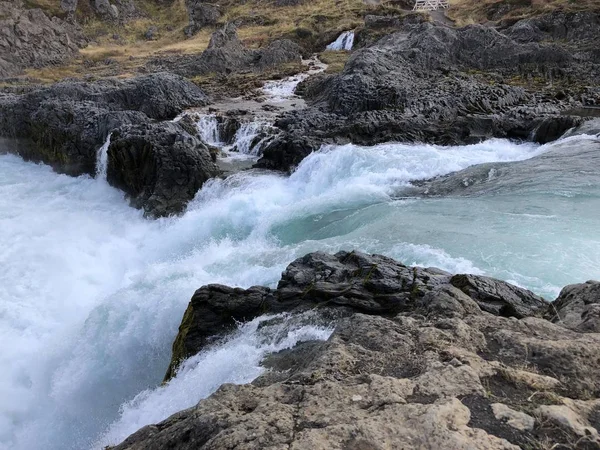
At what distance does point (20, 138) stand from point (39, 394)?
20736 millimetres

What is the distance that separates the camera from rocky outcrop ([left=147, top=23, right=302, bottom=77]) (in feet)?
137

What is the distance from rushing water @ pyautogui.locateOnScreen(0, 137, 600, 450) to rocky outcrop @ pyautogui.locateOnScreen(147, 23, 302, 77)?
25.1 metres

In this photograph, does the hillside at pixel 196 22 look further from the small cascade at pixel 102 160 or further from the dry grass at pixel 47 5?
the small cascade at pixel 102 160

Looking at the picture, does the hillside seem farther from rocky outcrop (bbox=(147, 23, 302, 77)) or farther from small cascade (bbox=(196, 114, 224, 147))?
small cascade (bbox=(196, 114, 224, 147))

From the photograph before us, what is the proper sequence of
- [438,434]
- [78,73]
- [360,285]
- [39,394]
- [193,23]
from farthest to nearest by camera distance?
1. [193,23]
2. [78,73]
3. [39,394]
4. [360,285]
5. [438,434]

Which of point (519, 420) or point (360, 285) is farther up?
point (519, 420)

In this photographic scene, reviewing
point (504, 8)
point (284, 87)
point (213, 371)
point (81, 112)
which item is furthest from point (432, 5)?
point (213, 371)

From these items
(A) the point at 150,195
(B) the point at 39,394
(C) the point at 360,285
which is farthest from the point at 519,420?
(A) the point at 150,195

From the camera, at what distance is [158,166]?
18.4 meters

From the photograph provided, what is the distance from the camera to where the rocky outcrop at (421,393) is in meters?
3.88

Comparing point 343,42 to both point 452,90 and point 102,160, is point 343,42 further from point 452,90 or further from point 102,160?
point 102,160

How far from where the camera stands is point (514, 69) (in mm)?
31328

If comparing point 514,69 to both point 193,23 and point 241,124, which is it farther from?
point 193,23

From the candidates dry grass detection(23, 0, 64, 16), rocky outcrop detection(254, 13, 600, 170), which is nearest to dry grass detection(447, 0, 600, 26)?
rocky outcrop detection(254, 13, 600, 170)
